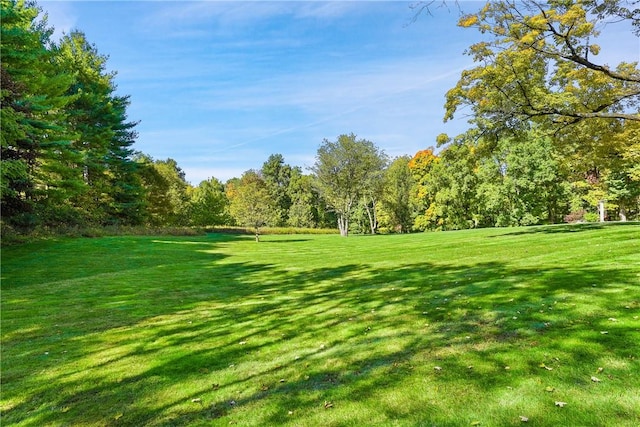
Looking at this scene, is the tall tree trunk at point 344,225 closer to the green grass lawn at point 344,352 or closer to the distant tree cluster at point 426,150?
the distant tree cluster at point 426,150

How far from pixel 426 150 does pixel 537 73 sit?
4548cm

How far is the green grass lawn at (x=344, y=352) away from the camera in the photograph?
323 cm

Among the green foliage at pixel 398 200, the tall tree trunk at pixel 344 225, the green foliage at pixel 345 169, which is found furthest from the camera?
the green foliage at pixel 398 200

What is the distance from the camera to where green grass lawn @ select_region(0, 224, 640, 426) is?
323 centimetres

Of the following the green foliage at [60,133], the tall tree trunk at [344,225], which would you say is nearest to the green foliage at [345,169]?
the tall tree trunk at [344,225]

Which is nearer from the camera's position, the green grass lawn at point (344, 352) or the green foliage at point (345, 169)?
the green grass lawn at point (344, 352)

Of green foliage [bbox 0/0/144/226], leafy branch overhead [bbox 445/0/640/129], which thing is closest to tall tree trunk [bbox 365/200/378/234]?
green foliage [bbox 0/0/144/226]

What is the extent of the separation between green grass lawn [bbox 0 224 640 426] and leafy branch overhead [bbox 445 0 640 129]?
354 inches

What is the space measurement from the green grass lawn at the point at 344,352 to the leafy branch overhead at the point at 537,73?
9.00 metres

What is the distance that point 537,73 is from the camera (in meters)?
16.9

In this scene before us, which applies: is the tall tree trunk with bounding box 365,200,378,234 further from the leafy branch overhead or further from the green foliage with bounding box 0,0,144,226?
the leafy branch overhead

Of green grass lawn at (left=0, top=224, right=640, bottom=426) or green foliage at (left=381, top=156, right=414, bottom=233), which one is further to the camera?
green foliage at (left=381, top=156, right=414, bottom=233)

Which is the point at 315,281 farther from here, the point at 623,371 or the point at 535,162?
the point at 535,162

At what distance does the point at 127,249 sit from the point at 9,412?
1688 centimetres
